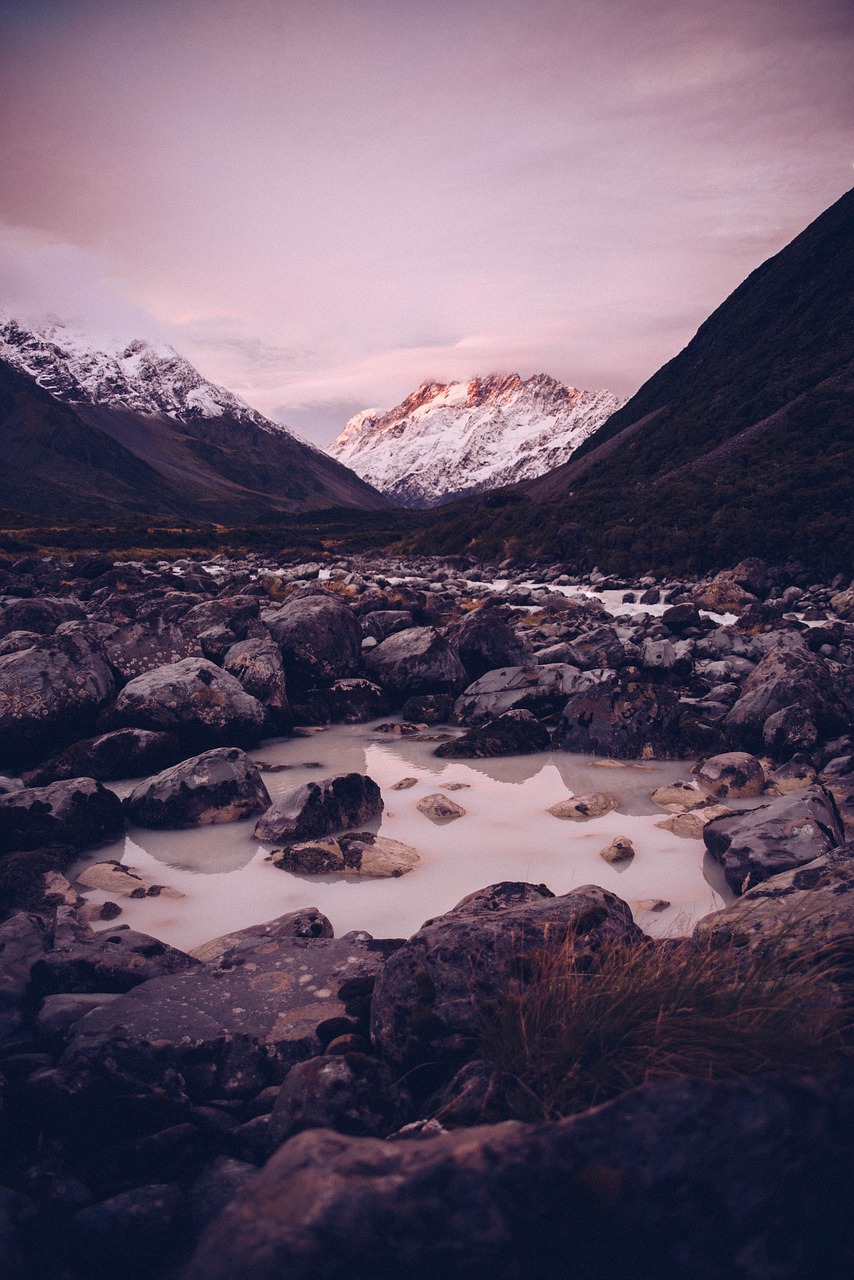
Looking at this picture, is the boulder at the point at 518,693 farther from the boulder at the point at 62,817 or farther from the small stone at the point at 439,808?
the boulder at the point at 62,817

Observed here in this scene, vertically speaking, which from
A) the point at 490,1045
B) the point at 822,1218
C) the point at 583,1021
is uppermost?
the point at 822,1218

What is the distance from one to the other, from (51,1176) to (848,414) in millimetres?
46526

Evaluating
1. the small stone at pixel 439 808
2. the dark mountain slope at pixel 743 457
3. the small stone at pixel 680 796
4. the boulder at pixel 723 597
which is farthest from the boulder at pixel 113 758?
the dark mountain slope at pixel 743 457

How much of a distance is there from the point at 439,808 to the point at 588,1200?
21.5 feet

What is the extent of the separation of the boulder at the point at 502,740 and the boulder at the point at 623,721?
0.42 metres

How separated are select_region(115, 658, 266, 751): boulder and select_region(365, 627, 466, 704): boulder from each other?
3.43 metres

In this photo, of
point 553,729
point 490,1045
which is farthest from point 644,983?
point 553,729

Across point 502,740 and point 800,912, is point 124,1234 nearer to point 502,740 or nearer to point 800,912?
point 800,912

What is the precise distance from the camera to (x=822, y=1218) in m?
1.69

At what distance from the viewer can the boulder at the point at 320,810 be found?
746 centimetres

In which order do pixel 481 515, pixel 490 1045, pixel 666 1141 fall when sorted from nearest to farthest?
pixel 666 1141 < pixel 490 1045 < pixel 481 515

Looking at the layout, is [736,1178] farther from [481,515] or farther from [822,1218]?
[481,515]

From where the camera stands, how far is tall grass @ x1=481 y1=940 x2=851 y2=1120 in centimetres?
261

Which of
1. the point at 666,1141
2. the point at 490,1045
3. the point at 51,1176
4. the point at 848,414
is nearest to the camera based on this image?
the point at 666,1141
